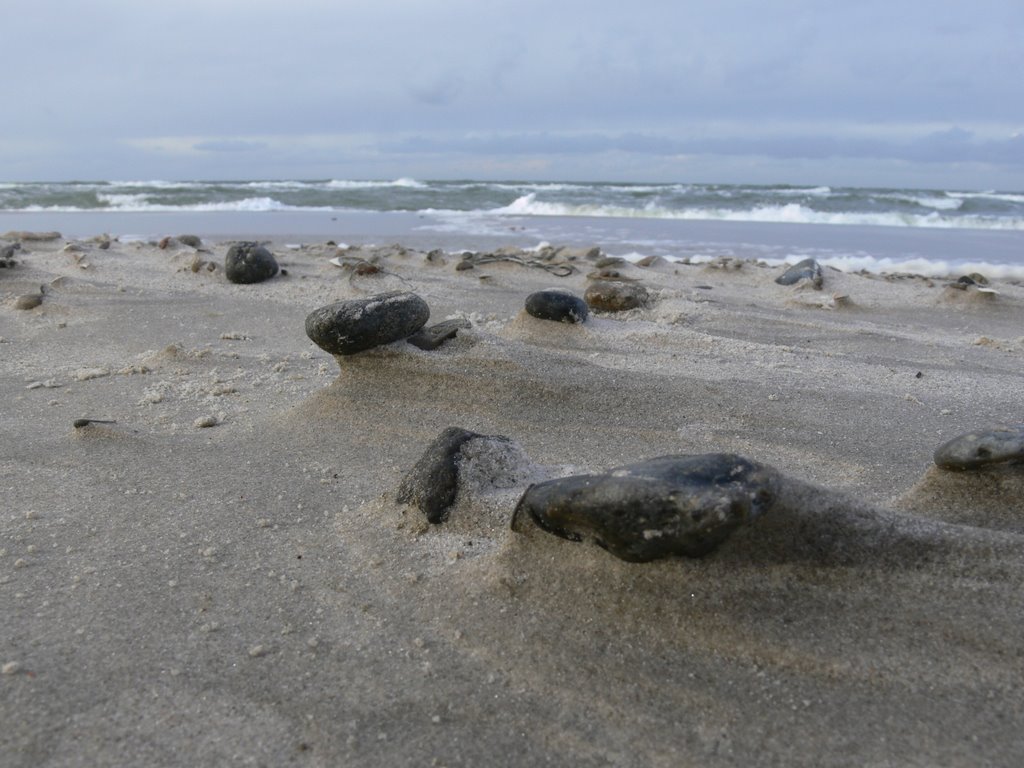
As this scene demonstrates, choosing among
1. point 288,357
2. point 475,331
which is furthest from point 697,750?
point 288,357

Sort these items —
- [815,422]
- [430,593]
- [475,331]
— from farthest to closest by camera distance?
[475,331] < [815,422] < [430,593]

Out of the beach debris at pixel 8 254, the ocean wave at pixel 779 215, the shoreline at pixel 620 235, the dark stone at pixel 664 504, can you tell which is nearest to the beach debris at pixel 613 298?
the dark stone at pixel 664 504

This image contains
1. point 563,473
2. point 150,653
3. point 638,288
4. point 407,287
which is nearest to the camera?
point 150,653

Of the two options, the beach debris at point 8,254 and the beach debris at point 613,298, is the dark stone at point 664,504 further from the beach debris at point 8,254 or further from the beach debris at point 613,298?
the beach debris at point 8,254

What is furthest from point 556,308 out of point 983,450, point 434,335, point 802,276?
point 802,276

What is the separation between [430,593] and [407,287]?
4.55 metres

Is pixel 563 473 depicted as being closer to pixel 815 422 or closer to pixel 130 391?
pixel 815 422

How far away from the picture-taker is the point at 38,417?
340 cm

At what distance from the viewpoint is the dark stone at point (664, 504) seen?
1.73 meters

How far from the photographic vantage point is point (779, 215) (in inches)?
770

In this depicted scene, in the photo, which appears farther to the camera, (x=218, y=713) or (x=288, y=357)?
(x=288, y=357)

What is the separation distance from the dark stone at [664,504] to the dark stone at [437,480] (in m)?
0.50

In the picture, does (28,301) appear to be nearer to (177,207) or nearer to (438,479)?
(438,479)

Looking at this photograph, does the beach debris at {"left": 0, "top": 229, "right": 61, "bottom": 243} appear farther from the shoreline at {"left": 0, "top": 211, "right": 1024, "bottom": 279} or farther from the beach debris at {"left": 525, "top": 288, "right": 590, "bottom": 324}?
the beach debris at {"left": 525, "top": 288, "right": 590, "bottom": 324}
